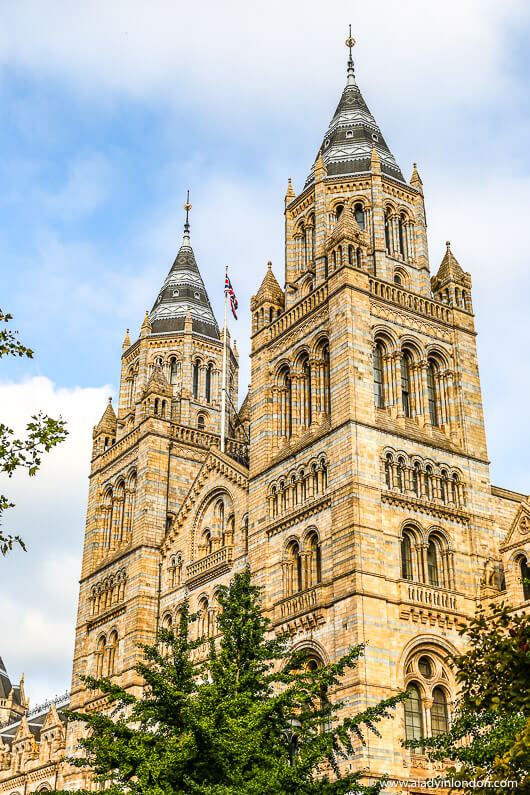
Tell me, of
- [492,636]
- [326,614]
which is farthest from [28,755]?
[492,636]

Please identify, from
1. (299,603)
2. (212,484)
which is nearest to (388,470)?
(299,603)

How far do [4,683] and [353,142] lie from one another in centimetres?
8066

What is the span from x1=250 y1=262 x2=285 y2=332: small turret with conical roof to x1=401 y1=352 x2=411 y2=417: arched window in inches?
298

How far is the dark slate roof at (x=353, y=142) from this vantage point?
5138cm

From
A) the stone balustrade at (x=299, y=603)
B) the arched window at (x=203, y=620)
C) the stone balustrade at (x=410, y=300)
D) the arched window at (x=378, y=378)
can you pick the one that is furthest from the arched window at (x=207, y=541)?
the stone balustrade at (x=410, y=300)

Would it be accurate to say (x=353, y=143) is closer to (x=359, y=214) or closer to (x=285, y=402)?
(x=359, y=214)

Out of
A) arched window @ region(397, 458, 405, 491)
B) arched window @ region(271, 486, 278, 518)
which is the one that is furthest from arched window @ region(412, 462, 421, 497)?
arched window @ region(271, 486, 278, 518)

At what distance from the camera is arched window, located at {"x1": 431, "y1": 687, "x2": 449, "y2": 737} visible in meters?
38.7

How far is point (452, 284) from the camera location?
159 ft

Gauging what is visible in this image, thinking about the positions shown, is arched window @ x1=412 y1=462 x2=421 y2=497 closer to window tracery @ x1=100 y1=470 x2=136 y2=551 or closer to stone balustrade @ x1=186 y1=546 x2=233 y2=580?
stone balustrade @ x1=186 y1=546 x2=233 y2=580

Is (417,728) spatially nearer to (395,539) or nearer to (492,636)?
(395,539)

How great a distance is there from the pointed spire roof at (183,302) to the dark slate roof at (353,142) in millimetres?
16130

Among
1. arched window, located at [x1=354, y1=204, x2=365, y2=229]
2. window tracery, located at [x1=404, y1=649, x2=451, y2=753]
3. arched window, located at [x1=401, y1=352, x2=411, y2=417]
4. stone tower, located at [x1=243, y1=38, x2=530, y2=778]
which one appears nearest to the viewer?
window tracery, located at [x1=404, y1=649, x2=451, y2=753]

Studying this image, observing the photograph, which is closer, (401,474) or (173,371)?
(401,474)
